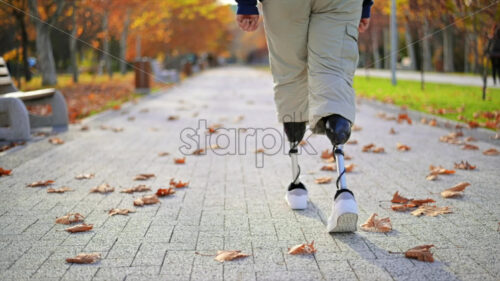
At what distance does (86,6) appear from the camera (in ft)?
80.0

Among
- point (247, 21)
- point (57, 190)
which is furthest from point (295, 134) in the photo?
point (57, 190)

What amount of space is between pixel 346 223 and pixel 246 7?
1.39 meters

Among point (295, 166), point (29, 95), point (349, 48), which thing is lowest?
point (295, 166)

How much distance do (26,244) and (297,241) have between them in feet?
4.80

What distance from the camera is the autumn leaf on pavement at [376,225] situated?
135 inches

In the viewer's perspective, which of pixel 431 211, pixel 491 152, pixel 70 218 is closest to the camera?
pixel 70 218

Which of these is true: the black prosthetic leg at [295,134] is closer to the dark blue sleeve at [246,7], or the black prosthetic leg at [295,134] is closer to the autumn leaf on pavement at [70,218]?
the dark blue sleeve at [246,7]

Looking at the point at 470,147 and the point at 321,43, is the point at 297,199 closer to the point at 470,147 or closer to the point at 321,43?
the point at 321,43

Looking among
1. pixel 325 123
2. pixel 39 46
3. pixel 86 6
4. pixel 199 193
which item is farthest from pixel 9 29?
pixel 325 123

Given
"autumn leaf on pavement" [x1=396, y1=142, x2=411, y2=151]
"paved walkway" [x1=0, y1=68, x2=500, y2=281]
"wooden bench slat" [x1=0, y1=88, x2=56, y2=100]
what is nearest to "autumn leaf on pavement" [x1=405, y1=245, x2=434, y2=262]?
"paved walkway" [x1=0, y1=68, x2=500, y2=281]

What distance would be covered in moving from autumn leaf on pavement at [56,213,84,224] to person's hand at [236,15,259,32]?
5.12 ft

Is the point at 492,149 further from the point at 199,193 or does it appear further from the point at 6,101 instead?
the point at 6,101

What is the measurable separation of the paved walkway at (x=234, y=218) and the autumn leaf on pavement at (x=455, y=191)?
0.23 feet

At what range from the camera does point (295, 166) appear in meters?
3.95
